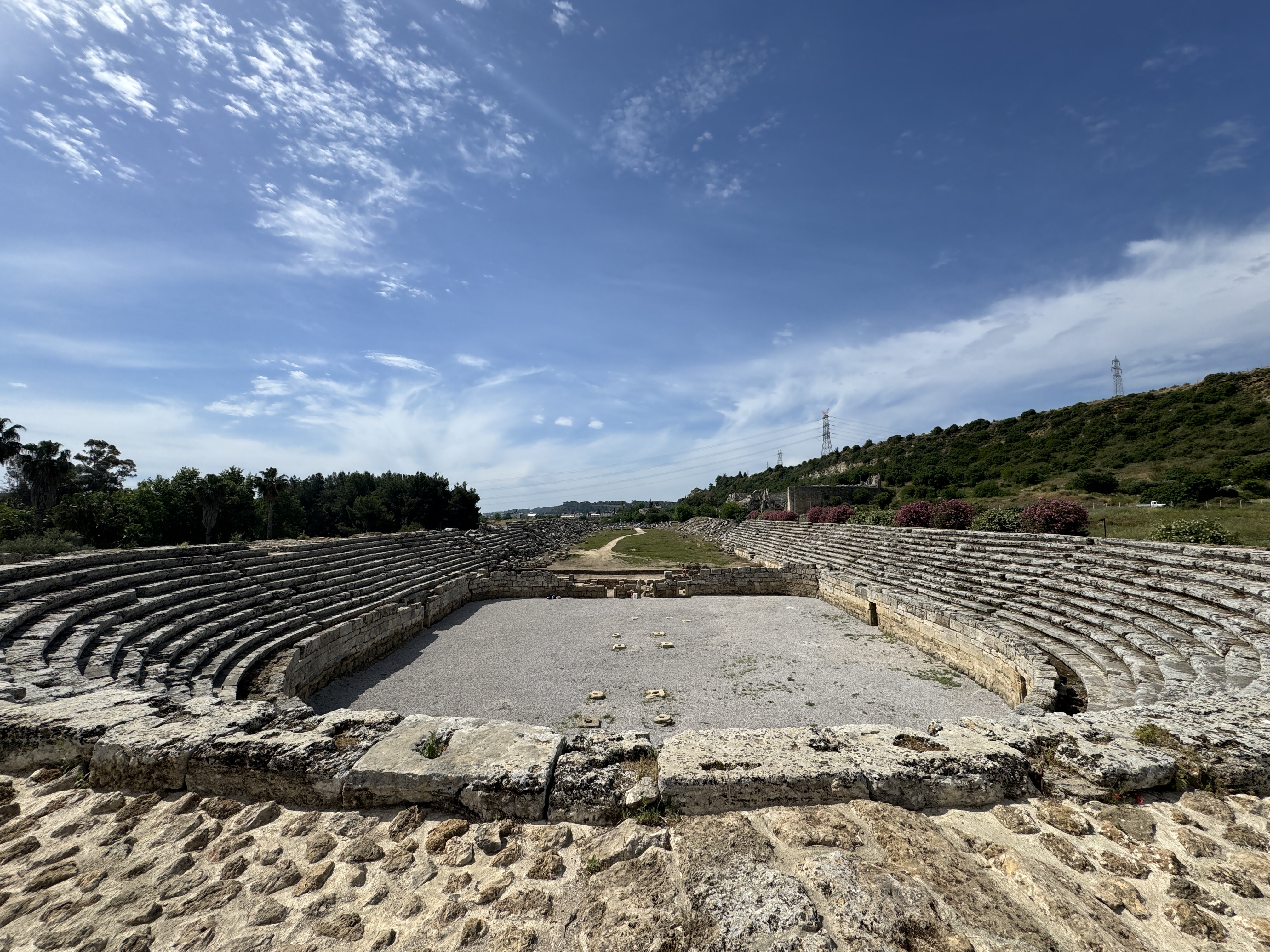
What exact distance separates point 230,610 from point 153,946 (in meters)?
9.61

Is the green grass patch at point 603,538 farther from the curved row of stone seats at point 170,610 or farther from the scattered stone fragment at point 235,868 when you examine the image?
the scattered stone fragment at point 235,868

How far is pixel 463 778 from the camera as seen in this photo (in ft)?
10.6

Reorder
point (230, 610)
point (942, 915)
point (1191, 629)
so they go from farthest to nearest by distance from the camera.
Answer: point (230, 610), point (1191, 629), point (942, 915)

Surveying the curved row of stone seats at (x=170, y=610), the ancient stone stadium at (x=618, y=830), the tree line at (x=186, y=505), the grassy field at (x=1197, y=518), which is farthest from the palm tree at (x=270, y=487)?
the grassy field at (x=1197, y=518)

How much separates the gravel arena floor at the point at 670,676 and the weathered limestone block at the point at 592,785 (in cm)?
283

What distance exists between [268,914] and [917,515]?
1059 inches

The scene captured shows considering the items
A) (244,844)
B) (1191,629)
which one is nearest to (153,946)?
(244,844)

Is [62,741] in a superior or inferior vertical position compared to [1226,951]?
superior

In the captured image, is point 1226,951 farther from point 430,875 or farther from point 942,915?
point 430,875

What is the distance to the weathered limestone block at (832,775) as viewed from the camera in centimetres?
318

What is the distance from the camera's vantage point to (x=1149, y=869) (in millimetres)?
2721

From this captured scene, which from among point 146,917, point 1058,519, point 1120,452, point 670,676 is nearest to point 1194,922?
point 146,917

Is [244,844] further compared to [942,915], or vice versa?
[244,844]

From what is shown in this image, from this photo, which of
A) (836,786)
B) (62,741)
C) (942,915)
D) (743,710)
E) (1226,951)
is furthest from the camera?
(743,710)
